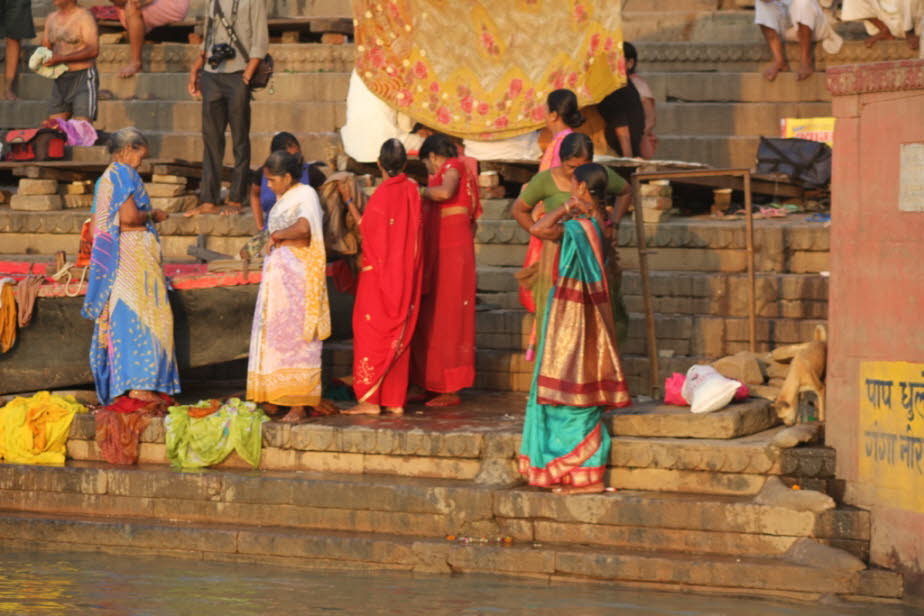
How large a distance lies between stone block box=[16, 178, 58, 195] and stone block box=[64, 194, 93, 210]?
15 centimetres

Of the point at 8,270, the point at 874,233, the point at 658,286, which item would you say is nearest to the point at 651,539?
the point at 874,233

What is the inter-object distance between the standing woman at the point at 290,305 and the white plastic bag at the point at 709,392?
82.6 inches

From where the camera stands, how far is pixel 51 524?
8953 mm

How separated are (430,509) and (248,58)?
539 centimetres

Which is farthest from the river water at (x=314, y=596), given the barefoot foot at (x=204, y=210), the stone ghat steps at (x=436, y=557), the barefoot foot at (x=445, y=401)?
the barefoot foot at (x=204, y=210)

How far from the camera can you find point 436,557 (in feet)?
26.9

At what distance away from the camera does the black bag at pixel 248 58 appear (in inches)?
503

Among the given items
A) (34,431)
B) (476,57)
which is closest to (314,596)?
(34,431)

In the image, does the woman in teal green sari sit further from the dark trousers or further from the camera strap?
the camera strap

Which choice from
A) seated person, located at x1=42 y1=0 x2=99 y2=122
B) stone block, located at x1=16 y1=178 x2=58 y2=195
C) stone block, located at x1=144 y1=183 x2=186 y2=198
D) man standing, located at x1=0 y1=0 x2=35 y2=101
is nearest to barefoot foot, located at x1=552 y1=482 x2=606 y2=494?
stone block, located at x1=144 y1=183 x2=186 y2=198

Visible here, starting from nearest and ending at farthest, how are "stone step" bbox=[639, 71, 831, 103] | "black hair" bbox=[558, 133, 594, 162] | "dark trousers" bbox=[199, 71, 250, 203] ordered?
"black hair" bbox=[558, 133, 594, 162]
"dark trousers" bbox=[199, 71, 250, 203]
"stone step" bbox=[639, 71, 831, 103]

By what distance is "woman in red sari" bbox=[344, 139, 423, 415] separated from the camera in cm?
958

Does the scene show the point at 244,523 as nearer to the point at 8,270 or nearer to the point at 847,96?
the point at 8,270

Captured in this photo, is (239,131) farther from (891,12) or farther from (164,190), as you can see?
(891,12)
